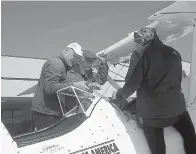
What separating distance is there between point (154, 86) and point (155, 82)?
0.15 ft

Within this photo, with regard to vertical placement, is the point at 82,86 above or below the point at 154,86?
above

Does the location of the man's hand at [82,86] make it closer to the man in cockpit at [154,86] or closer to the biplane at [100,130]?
the biplane at [100,130]

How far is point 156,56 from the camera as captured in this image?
3.23 meters

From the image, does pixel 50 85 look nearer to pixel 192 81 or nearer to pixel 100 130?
pixel 100 130

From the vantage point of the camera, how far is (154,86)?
3215mm

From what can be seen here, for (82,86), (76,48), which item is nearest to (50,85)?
(82,86)

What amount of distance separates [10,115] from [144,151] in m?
15.4

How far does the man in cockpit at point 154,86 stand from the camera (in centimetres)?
319

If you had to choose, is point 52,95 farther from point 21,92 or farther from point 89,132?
point 21,92

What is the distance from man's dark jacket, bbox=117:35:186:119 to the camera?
318 centimetres

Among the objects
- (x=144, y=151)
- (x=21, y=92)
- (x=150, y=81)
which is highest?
(x=21, y=92)

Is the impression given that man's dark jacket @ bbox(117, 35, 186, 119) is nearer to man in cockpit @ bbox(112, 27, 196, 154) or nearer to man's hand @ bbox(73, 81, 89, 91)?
man in cockpit @ bbox(112, 27, 196, 154)

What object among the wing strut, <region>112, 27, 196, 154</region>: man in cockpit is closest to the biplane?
the wing strut

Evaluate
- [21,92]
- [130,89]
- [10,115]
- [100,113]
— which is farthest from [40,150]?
[10,115]
